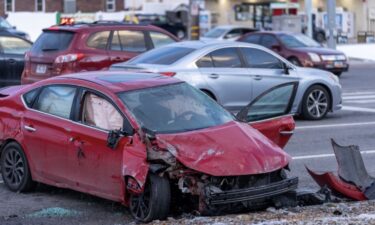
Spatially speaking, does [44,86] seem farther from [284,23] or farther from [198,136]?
[284,23]

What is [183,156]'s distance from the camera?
7.57 meters

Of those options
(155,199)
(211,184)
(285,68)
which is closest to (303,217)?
(211,184)

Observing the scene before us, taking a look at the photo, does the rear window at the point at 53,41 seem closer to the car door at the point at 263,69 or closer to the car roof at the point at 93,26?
the car roof at the point at 93,26

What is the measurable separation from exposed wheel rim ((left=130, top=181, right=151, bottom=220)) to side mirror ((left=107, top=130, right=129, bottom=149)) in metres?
0.54

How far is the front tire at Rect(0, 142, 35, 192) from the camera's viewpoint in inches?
357

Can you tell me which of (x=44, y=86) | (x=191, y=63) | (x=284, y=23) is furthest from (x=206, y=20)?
(x=44, y=86)

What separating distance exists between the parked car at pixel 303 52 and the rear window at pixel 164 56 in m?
11.4

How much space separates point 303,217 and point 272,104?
269 cm

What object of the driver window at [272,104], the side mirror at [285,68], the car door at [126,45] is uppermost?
the car door at [126,45]

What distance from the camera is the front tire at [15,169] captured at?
9070 millimetres

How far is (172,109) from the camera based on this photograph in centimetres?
837

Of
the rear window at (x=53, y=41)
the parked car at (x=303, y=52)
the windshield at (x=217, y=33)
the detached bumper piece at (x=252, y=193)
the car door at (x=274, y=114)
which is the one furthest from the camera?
the windshield at (x=217, y=33)

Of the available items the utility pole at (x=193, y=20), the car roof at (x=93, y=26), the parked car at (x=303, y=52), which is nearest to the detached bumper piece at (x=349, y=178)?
the car roof at (x=93, y=26)

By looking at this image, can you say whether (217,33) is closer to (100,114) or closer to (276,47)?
(276,47)
